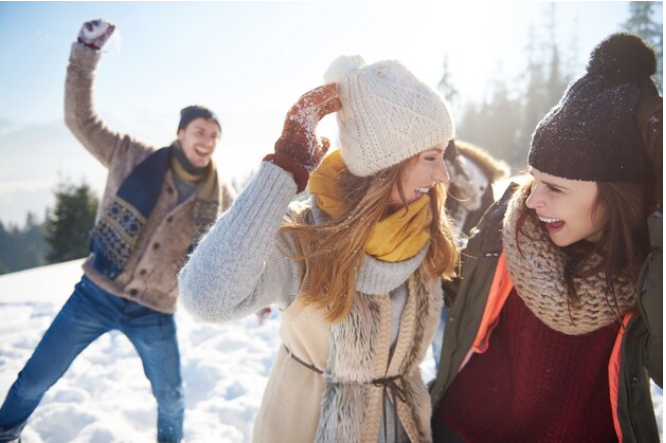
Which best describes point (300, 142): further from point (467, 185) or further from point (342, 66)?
point (467, 185)

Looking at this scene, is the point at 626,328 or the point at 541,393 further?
the point at 541,393

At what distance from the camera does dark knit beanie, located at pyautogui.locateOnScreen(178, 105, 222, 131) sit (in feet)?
9.52

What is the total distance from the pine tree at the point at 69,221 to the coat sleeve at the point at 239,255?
60.5ft

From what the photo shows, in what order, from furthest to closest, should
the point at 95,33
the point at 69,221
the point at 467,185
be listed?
the point at 69,221 → the point at 467,185 → the point at 95,33

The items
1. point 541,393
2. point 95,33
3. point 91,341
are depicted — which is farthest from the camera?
point 95,33

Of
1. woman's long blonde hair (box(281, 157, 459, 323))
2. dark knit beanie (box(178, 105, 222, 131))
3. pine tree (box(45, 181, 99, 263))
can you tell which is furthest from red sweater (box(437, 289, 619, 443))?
pine tree (box(45, 181, 99, 263))

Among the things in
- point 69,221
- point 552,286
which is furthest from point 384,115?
point 69,221

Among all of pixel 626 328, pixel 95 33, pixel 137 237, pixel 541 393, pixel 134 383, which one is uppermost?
pixel 95 33

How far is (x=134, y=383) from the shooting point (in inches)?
142

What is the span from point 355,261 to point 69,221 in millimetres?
18965

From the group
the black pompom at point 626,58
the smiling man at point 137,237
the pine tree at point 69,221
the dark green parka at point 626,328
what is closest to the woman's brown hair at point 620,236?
the dark green parka at point 626,328

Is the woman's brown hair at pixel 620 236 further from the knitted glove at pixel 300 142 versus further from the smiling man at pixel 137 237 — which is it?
the smiling man at pixel 137 237

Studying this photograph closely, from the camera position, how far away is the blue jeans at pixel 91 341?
2.33 meters

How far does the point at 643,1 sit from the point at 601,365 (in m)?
24.2
